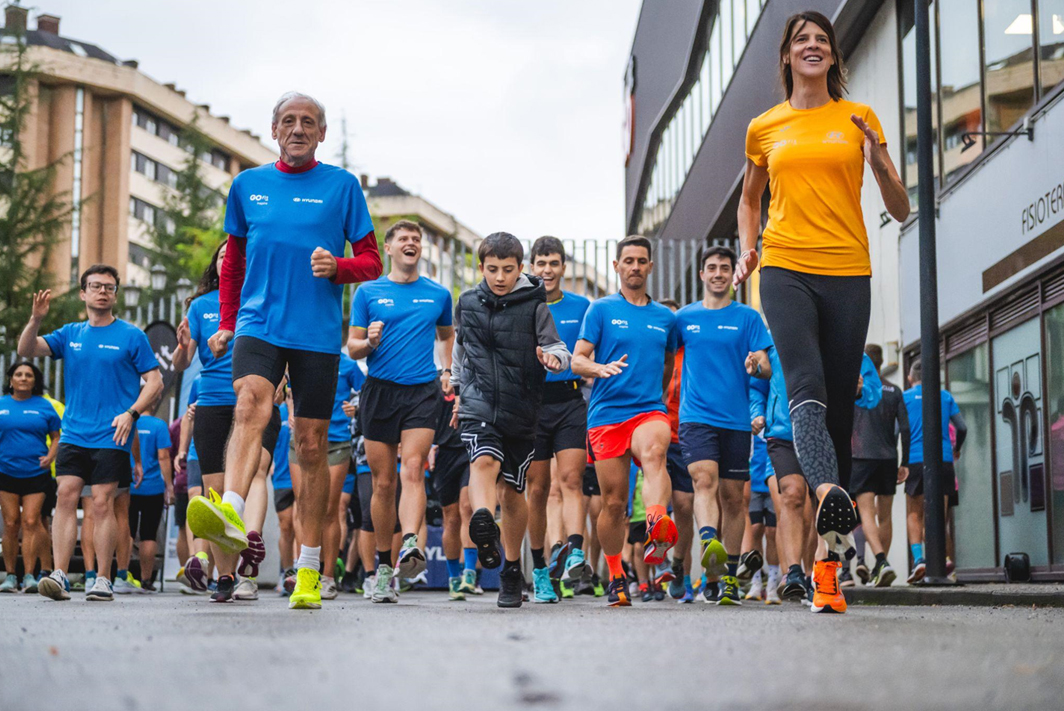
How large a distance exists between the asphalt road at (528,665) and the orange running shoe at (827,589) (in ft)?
2.42

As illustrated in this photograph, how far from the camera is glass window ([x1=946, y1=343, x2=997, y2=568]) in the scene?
15.2 metres

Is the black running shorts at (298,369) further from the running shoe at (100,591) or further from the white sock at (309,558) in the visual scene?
the running shoe at (100,591)

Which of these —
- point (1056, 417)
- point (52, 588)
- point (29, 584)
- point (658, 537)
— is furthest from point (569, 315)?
point (29, 584)

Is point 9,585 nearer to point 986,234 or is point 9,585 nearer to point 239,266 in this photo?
point 239,266

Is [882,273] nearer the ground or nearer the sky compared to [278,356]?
nearer the sky

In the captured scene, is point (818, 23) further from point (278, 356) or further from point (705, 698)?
point (705, 698)

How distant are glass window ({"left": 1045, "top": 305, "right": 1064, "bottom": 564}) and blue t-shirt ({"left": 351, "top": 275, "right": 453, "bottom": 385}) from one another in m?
5.74

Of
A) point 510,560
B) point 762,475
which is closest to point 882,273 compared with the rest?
point 762,475

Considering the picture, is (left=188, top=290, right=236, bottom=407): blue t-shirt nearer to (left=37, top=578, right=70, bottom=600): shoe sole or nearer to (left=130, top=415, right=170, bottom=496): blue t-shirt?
(left=37, top=578, right=70, bottom=600): shoe sole

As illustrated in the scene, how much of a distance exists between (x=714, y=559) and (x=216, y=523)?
3564 millimetres

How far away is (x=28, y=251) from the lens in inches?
1671

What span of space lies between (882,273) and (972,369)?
331 centimetres

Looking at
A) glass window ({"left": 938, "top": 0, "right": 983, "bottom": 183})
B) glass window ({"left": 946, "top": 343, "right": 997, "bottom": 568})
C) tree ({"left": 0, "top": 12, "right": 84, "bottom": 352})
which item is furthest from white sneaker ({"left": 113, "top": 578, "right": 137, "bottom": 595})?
tree ({"left": 0, "top": 12, "right": 84, "bottom": 352})

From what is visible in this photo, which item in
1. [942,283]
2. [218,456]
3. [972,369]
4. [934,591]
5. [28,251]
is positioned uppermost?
[28,251]
